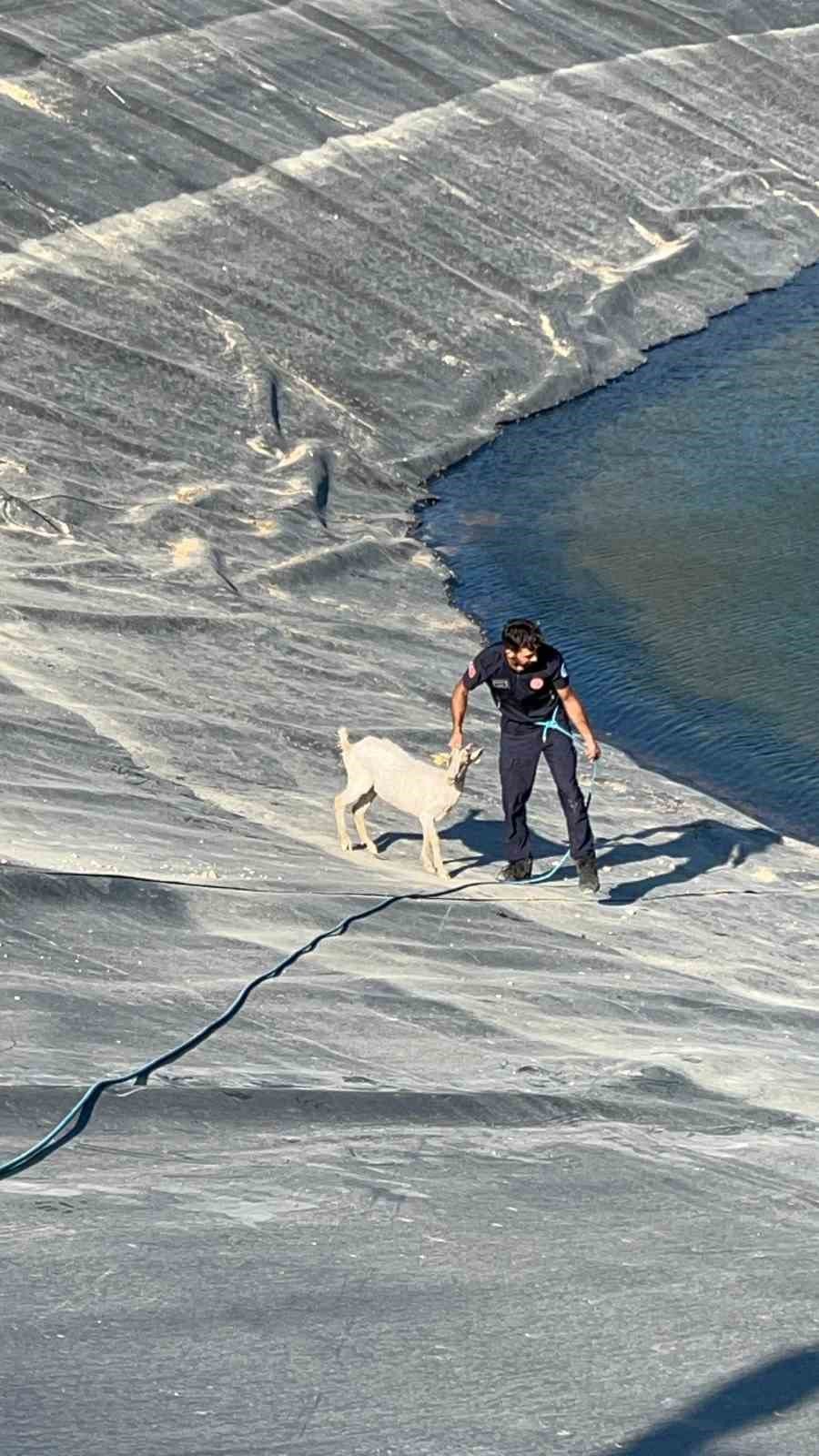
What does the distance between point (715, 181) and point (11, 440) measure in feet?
59.9

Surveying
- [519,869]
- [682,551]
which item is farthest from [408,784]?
[682,551]

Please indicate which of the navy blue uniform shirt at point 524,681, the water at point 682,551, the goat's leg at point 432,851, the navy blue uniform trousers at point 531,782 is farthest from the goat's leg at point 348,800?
the water at point 682,551

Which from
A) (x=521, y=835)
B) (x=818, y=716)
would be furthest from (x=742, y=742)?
(x=521, y=835)

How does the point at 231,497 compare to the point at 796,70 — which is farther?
the point at 796,70

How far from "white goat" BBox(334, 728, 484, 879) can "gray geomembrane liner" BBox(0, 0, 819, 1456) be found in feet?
1.22

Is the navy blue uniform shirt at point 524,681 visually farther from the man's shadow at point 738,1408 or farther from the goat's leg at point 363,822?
the man's shadow at point 738,1408

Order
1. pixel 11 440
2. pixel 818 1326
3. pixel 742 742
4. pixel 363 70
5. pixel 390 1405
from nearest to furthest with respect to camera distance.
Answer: pixel 390 1405
pixel 818 1326
pixel 742 742
pixel 11 440
pixel 363 70

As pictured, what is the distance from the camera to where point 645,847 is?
15492mm

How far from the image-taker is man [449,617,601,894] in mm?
12500

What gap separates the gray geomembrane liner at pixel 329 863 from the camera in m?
7.29

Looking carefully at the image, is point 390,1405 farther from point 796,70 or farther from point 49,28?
point 796,70

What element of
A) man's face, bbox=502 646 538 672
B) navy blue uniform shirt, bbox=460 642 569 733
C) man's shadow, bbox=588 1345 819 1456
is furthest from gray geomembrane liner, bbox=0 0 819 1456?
man's face, bbox=502 646 538 672

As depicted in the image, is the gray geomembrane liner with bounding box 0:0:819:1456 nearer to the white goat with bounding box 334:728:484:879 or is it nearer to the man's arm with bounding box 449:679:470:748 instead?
the white goat with bounding box 334:728:484:879

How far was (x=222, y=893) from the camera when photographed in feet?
39.1
